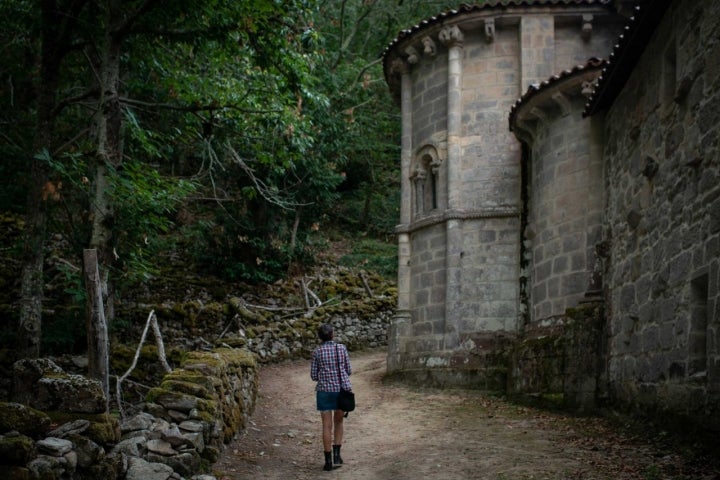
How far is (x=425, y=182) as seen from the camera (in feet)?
50.6

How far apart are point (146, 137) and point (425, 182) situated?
20.7 feet

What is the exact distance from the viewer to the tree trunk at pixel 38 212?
10703 millimetres

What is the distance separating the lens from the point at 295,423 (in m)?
10.5

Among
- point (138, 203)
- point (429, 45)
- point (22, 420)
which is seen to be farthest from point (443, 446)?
point (429, 45)

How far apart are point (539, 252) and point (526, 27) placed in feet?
15.7

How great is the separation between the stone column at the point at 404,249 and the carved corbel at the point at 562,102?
436cm

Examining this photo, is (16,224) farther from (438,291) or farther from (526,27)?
(526,27)

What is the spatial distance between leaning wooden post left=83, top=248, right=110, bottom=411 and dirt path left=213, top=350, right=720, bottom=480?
179cm

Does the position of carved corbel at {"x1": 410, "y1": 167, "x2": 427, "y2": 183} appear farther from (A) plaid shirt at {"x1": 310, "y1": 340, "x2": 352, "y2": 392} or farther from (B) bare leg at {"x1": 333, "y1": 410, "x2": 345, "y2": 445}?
(B) bare leg at {"x1": 333, "y1": 410, "x2": 345, "y2": 445}

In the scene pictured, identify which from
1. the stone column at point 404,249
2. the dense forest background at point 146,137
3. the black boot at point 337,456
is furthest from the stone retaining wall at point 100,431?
the stone column at point 404,249

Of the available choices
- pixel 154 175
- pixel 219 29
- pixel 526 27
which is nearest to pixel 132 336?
pixel 154 175

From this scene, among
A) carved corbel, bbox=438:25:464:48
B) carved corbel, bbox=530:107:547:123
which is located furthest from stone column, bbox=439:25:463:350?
carved corbel, bbox=530:107:547:123

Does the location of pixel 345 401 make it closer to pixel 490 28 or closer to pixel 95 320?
pixel 95 320

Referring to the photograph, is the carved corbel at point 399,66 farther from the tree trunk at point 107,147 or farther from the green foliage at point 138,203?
the tree trunk at point 107,147
